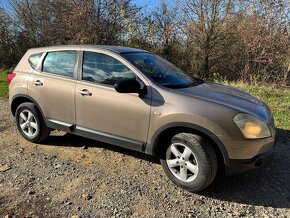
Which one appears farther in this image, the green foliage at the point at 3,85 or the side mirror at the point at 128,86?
the green foliage at the point at 3,85

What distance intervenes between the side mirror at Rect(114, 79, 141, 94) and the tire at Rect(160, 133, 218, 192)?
0.78 meters

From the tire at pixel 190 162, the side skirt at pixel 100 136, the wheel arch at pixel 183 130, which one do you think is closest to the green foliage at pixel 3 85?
the side skirt at pixel 100 136

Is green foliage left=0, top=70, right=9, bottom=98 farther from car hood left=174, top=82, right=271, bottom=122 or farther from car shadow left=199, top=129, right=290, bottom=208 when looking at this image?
car shadow left=199, top=129, right=290, bottom=208

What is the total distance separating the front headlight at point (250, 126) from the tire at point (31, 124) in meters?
3.20

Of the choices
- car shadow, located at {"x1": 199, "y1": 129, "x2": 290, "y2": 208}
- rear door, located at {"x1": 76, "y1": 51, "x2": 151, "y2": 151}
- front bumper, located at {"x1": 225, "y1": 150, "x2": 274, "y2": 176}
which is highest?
rear door, located at {"x1": 76, "y1": 51, "x2": 151, "y2": 151}

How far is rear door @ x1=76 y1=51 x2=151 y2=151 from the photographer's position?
14.6 feet

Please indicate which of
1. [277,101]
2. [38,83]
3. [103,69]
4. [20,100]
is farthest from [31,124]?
[277,101]

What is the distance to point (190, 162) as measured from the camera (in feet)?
13.8

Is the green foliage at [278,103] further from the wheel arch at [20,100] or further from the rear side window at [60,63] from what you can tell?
the wheel arch at [20,100]

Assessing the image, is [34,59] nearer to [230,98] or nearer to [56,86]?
[56,86]

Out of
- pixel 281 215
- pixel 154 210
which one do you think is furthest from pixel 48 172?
pixel 281 215

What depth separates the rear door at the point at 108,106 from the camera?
4.45 metres

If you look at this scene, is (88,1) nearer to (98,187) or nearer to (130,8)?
(130,8)

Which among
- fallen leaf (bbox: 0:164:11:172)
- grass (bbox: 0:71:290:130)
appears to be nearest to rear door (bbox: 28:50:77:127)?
fallen leaf (bbox: 0:164:11:172)
